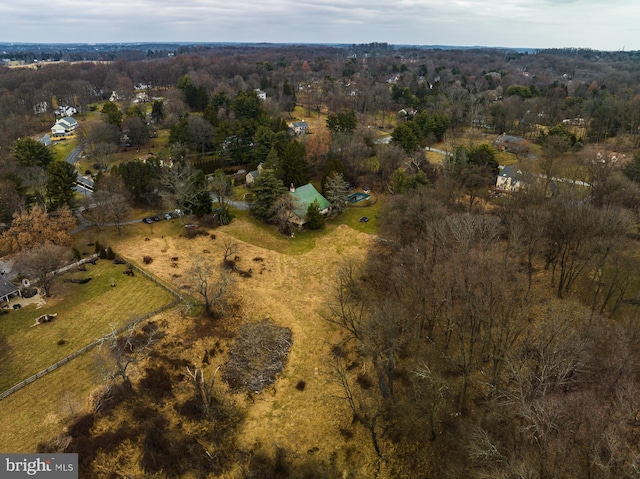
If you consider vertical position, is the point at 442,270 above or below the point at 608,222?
below

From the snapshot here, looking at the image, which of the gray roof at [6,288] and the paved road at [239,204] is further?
the paved road at [239,204]

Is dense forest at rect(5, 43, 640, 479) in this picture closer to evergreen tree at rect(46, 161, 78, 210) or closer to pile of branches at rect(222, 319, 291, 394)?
evergreen tree at rect(46, 161, 78, 210)

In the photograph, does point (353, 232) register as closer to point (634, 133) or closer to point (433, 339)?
point (433, 339)

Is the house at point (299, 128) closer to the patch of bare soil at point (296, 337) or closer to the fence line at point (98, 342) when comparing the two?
the patch of bare soil at point (296, 337)

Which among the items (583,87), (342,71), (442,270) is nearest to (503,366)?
(442,270)

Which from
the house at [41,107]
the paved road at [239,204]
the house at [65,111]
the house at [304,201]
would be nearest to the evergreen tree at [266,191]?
the house at [304,201]
